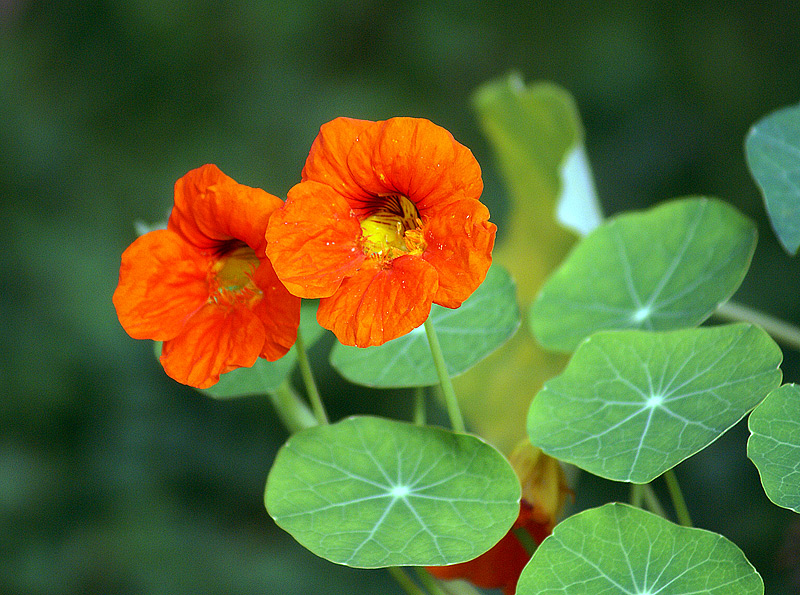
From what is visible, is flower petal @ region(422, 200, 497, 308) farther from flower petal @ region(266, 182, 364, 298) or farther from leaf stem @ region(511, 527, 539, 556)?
leaf stem @ region(511, 527, 539, 556)

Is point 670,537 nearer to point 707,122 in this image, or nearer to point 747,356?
point 747,356

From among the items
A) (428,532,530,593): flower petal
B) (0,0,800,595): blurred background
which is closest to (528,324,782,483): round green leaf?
(428,532,530,593): flower petal

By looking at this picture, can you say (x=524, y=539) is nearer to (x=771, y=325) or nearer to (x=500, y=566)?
(x=500, y=566)

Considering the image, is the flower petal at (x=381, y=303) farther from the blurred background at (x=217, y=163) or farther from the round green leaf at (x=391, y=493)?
the blurred background at (x=217, y=163)

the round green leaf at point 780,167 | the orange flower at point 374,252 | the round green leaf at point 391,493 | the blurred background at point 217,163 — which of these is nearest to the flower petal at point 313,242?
the orange flower at point 374,252

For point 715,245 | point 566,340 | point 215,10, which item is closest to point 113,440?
point 215,10
